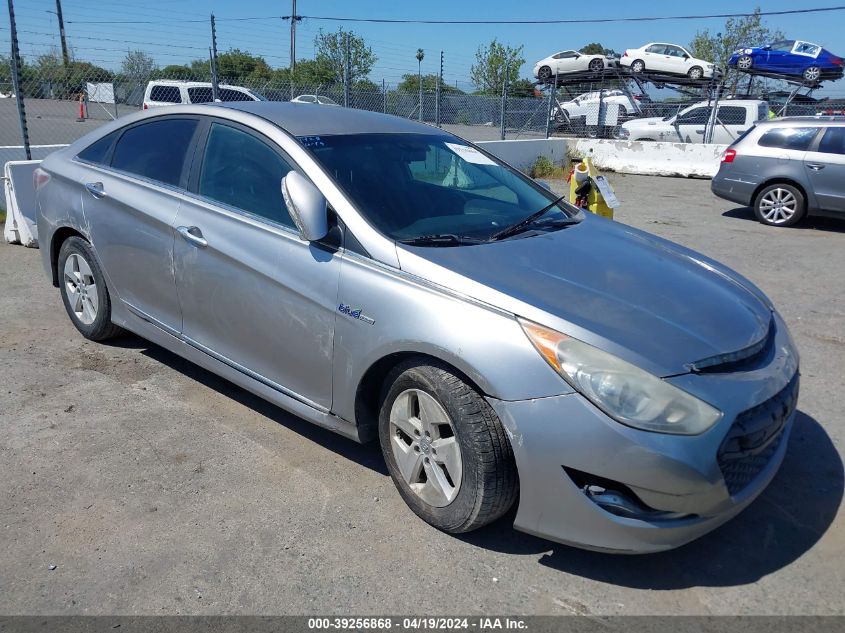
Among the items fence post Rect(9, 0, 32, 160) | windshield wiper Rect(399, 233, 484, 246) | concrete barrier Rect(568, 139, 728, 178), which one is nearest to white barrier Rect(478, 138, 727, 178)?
concrete barrier Rect(568, 139, 728, 178)

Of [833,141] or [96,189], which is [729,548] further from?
[833,141]

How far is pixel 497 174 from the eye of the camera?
165 inches

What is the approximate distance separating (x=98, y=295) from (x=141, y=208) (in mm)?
827

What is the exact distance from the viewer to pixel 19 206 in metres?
7.62

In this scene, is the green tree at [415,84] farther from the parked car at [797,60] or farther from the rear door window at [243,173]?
the parked car at [797,60]

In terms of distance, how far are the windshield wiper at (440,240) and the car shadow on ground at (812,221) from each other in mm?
9080

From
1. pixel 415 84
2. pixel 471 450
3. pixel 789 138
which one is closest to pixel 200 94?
pixel 415 84

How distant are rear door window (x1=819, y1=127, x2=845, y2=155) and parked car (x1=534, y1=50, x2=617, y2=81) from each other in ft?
62.0

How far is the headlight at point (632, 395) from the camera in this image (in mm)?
2414

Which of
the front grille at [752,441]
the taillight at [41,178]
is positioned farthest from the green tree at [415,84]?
the front grille at [752,441]

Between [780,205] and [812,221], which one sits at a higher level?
[780,205]

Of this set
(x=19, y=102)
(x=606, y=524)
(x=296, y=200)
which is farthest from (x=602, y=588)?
(x=19, y=102)

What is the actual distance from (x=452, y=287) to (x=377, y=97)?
42.9 ft

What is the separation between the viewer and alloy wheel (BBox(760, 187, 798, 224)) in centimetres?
1049
